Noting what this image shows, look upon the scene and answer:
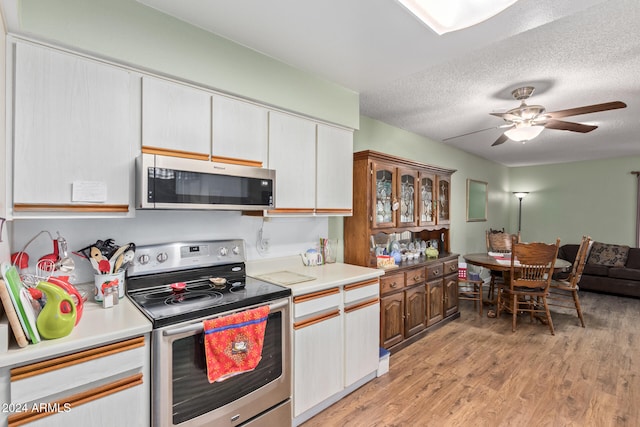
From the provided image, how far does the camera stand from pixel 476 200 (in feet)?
19.2

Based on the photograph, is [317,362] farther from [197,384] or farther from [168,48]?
[168,48]

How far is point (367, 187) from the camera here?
2.96 meters

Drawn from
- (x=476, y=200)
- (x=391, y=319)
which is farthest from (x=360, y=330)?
(x=476, y=200)

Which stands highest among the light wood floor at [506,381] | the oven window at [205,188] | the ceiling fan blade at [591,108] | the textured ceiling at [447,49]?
the textured ceiling at [447,49]

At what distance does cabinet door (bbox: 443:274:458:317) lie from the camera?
3803 millimetres

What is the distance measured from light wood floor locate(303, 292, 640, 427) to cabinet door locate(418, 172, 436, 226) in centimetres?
129

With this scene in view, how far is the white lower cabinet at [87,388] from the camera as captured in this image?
1143 mm

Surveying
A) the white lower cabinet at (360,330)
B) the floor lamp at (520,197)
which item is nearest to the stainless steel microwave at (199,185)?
the white lower cabinet at (360,330)

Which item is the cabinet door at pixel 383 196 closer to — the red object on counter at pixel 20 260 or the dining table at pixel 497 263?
the dining table at pixel 497 263

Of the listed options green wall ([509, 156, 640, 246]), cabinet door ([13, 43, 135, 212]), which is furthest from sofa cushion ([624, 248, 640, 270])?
cabinet door ([13, 43, 135, 212])

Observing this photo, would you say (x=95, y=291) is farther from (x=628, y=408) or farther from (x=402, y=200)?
(x=628, y=408)

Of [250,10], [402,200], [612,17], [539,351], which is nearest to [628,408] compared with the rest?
[539,351]

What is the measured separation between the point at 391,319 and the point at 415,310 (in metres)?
0.44

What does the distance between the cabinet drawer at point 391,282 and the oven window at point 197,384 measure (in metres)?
1.46
